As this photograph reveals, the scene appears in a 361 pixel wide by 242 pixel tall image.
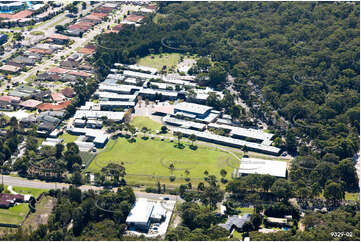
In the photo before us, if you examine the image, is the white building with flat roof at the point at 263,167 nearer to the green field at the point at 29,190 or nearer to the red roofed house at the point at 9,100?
the green field at the point at 29,190

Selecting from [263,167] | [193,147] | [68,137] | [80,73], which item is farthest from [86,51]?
[263,167]

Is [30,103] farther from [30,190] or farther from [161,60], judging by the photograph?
[161,60]

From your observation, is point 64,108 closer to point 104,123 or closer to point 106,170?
point 104,123

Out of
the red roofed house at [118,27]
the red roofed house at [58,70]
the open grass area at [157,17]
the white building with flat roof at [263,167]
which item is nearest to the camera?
the white building with flat roof at [263,167]

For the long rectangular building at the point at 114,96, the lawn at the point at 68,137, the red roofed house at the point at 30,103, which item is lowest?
the lawn at the point at 68,137

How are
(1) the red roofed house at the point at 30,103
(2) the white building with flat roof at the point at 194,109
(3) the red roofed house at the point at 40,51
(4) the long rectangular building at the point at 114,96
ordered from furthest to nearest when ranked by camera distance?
(3) the red roofed house at the point at 40,51 < (4) the long rectangular building at the point at 114,96 < (1) the red roofed house at the point at 30,103 < (2) the white building with flat roof at the point at 194,109

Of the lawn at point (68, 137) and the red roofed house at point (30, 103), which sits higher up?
the red roofed house at point (30, 103)

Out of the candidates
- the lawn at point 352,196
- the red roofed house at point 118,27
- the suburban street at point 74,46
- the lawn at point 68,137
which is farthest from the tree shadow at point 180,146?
the red roofed house at point 118,27
